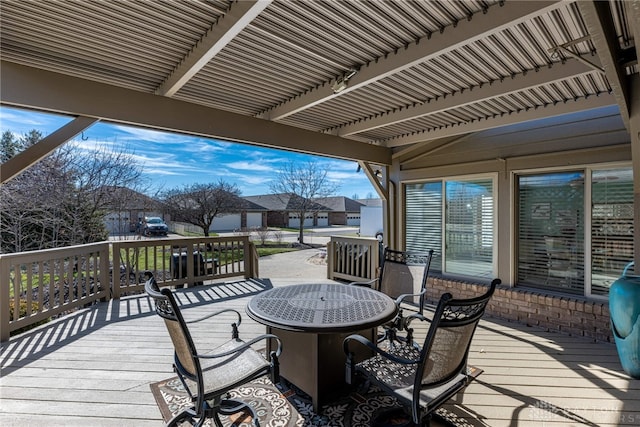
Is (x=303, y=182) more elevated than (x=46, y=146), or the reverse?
(x=303, y=182)

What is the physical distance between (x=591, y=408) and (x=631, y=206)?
2.77m

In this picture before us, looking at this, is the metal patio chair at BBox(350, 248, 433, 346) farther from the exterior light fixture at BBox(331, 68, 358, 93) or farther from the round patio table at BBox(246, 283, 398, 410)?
the exterior light fixture at BBox(331, 68, 358, 93)

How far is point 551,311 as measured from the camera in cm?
420

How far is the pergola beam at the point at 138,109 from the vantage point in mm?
2945

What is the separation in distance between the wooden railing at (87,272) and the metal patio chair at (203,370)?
283 centimetres

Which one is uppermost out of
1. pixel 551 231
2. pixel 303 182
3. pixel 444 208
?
pixel 303 182

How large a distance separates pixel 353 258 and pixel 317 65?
4.29m

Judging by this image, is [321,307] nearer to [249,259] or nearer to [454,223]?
[454,223]

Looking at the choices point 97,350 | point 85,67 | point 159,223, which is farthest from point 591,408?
point 159,223

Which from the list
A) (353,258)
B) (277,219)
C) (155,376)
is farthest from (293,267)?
(277,219)

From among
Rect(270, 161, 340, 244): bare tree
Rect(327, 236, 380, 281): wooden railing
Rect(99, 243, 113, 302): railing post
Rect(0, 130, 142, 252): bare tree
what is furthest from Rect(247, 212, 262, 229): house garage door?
Rect(99, 243, 113, 302): railing post

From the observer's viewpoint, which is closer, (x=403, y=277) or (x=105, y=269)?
(x=403, y=277)

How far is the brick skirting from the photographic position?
384 cm

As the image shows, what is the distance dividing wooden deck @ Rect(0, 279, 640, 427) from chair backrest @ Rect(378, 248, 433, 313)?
981mm
